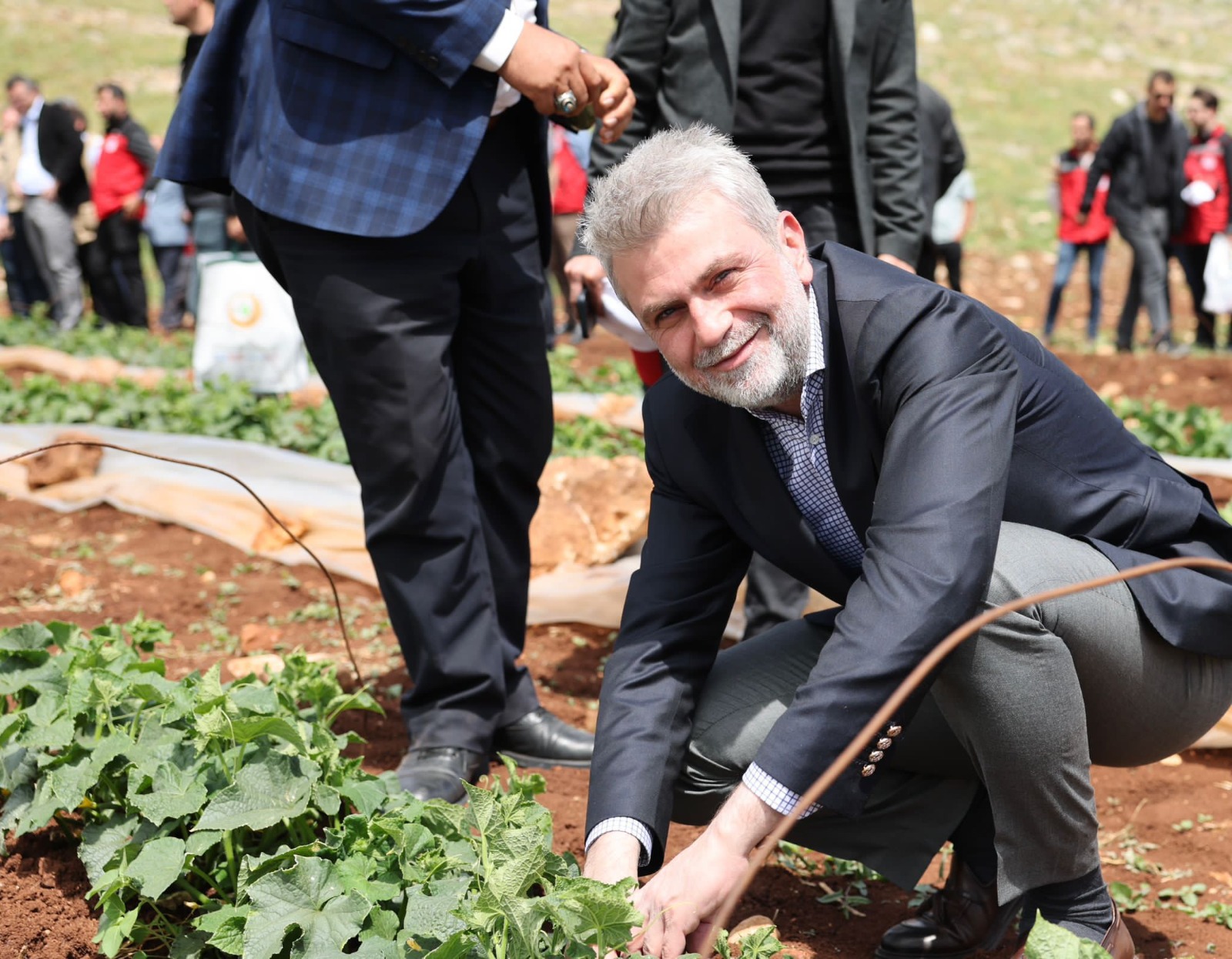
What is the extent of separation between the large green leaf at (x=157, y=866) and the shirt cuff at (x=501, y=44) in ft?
4.52

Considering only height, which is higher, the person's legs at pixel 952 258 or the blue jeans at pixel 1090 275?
the person's legs at pixel 952 258

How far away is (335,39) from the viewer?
2.32 m

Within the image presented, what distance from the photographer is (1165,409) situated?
488 cm

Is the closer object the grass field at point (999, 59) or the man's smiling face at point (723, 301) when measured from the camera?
the man's smiling face at point (723, 301)

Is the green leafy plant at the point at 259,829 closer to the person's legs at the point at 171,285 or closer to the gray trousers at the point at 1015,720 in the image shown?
the gray trousers at the point at 1015,720

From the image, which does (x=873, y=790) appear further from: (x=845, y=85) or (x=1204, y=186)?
(x=1204, y=186)

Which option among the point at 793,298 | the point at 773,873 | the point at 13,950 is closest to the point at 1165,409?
the point at 773,873

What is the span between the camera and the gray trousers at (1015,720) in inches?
67.3

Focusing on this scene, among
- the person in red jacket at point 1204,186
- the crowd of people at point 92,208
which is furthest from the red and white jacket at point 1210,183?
the crowd of people at point 92,208

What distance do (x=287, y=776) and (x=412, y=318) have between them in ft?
2.95

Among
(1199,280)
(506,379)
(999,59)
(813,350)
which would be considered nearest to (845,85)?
(506,379)

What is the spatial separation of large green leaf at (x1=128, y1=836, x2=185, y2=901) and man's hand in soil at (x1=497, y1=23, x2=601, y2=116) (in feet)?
4.51

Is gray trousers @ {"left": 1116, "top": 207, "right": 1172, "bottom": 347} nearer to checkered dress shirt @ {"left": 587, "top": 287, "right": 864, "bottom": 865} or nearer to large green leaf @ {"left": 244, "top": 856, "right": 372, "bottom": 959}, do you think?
checkered dress shirt @ {"left": 587, "top": 287, "right": 864, "bottom": 865}

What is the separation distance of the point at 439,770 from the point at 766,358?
1.11 m
